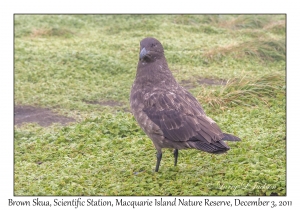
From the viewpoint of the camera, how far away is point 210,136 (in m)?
6.38

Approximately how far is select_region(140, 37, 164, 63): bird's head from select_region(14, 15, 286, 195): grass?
5.09ft

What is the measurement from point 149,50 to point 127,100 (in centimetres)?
527

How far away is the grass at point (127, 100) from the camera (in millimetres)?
6858

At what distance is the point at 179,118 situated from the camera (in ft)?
21.7

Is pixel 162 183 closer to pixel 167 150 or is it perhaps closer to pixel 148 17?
pixel 167 150

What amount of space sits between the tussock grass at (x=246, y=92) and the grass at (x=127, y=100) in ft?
0.08

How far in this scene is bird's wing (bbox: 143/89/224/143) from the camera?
6457 mm

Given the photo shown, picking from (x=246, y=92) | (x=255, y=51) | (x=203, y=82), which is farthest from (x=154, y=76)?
(x=255, y=51)

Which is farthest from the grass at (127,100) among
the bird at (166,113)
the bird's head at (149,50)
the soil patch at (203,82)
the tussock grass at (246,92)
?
the bird's head at (149,50)

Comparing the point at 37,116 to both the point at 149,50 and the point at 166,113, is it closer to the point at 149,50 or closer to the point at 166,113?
the point at 149,50

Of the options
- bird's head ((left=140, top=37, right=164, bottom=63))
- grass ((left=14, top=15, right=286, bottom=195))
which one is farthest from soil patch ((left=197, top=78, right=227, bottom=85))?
bird's head ((left=140, top=37, right=164, bottom=63))

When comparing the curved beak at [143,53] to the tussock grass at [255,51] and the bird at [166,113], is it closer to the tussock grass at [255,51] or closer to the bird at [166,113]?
the bird at [166,113]

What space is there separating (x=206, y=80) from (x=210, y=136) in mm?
7534

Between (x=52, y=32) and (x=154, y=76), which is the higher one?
(x=52, y=32)
